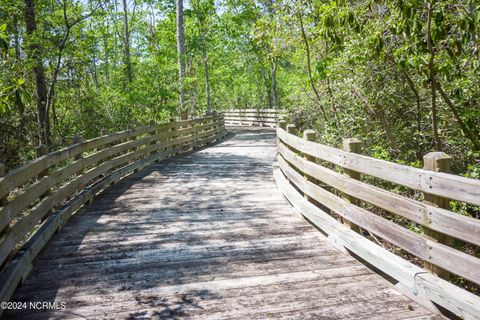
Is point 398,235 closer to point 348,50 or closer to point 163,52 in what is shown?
point 348,50

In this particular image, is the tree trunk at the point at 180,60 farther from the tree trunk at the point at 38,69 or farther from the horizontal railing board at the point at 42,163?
the horizontal railing board at the point at 42,163

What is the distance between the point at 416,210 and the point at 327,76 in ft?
18.6

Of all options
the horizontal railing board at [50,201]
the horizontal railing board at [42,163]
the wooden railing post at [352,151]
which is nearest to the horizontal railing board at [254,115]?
the horizontal railing board at [50,201]

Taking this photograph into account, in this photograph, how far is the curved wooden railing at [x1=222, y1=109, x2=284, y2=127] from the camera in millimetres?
28125

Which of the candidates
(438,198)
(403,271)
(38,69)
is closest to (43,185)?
(403,271)

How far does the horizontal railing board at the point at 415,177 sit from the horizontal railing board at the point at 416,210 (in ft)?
0.45

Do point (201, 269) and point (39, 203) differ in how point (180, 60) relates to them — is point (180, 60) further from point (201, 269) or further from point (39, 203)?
point (201, 269)

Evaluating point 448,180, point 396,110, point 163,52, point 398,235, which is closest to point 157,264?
point 398,235

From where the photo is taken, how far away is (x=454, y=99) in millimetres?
6719

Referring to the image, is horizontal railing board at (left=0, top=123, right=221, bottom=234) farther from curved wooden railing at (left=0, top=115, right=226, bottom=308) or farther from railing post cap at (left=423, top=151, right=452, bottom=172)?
railing post cap at (left=423, top=151, right=452, bottom=172)

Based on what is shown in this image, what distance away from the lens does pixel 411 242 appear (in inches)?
147

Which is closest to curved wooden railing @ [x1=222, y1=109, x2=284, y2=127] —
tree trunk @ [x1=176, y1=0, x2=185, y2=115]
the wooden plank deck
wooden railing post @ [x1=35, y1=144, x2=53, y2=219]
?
tree trunk @ [x1=176, y1=0, x2=185, y2=115]

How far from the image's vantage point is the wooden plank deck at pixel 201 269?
3590 millimetres

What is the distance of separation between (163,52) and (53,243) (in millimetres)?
24032
